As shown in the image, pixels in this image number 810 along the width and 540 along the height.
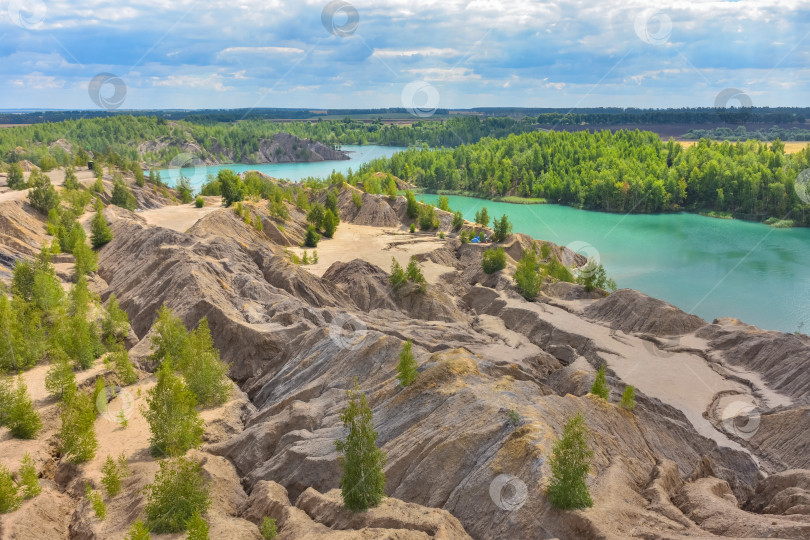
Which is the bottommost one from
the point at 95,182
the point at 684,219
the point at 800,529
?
the point at 684,219

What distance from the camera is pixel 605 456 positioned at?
23.7 m

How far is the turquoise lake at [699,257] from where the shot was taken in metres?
65.1

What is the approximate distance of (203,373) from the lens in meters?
31.5

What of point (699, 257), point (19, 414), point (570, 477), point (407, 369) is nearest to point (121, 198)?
point (19, 414)

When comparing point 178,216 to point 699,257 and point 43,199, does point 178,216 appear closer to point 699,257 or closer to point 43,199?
point 43,199

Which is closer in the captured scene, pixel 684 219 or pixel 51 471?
pixel 51 471

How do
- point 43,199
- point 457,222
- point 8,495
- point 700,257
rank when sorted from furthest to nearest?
point 700,257
point 457,222
point 43,199
point 8,495

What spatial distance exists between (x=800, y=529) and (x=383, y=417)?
14.9 meters

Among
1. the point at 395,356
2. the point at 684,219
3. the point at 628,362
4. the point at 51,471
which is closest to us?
the point at 51,471

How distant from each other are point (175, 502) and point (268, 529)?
3.19 metres

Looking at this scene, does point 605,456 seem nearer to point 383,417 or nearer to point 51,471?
point 383,417

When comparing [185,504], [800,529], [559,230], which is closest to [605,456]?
[800,529]

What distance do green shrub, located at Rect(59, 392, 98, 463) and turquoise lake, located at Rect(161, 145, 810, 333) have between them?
53.3 meters

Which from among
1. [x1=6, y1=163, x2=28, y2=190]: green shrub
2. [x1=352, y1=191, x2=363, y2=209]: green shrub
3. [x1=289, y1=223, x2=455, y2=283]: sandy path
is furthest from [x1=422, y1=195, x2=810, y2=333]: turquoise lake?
[x1=6, y1=163, x2=28, y2=190]: green shrub
